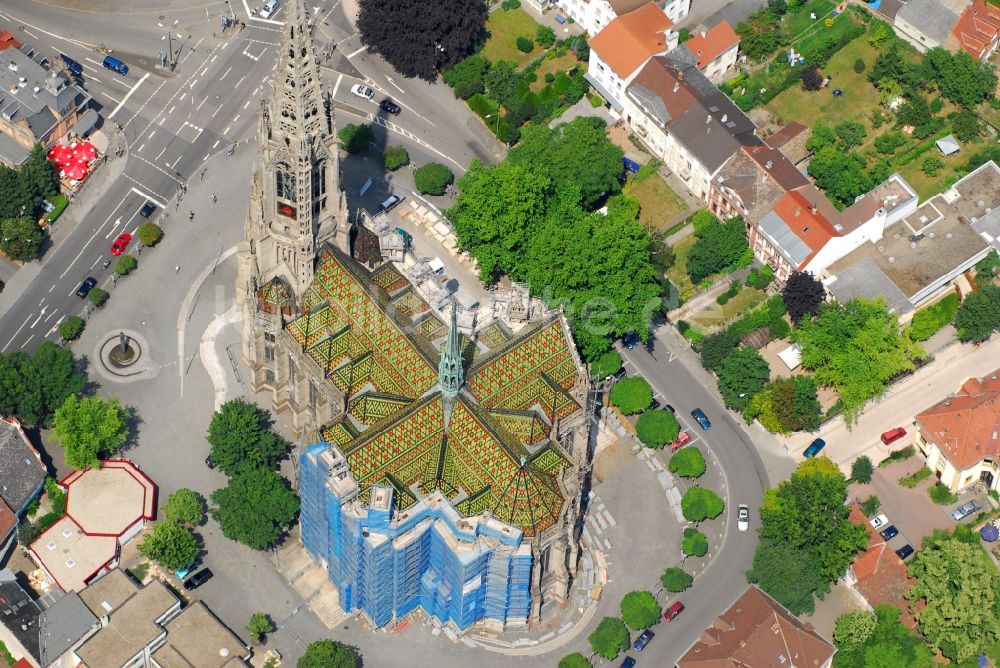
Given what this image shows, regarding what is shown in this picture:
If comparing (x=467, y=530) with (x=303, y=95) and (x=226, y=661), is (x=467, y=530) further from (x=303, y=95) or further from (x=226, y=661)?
(x=303, y=95)

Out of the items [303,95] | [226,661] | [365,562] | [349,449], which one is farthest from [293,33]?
[226,661]

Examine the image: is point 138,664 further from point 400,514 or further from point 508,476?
point 508,476

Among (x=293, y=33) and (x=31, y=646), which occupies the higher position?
(x=293, y=33)

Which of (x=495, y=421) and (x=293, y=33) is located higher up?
(x=293, y=33)

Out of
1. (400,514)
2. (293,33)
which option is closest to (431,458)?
(400,514)

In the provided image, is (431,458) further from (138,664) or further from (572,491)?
(138,664)

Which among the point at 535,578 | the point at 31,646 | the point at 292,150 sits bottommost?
the point at 535,578

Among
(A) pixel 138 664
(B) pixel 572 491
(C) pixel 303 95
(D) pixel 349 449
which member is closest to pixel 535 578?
(B) pixel 572 491

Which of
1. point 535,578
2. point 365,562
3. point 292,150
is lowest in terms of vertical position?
point 535,578
